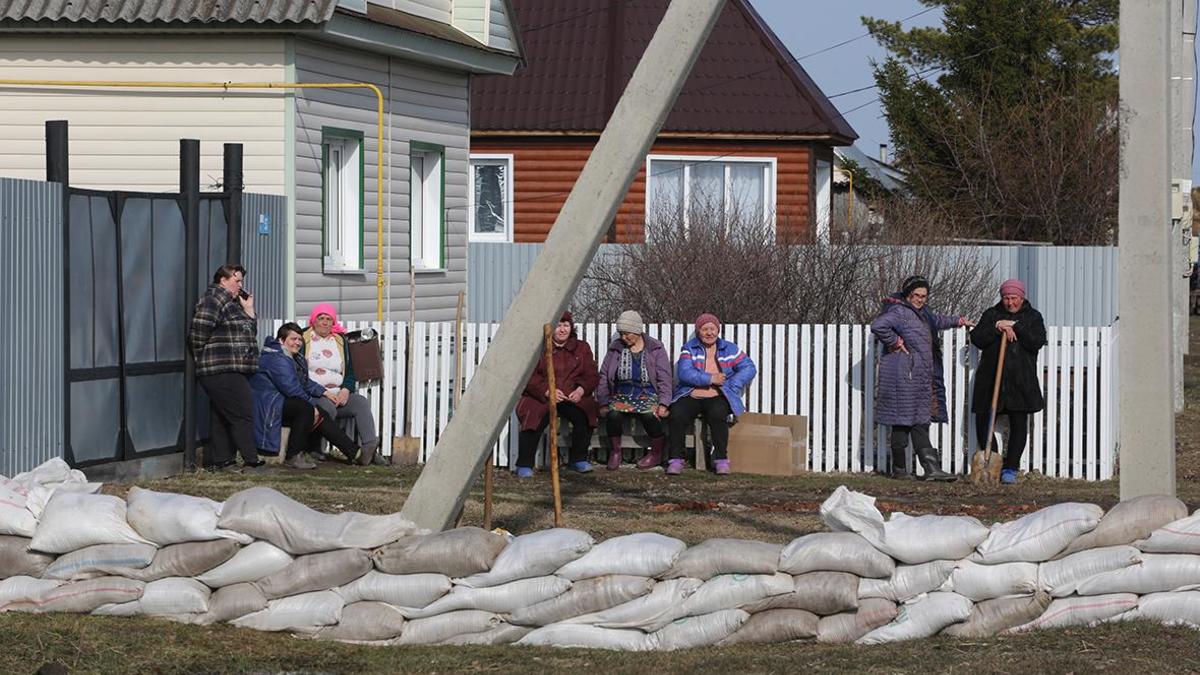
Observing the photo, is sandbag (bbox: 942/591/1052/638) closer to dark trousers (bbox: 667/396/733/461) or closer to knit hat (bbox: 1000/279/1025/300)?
knit hat (bbox: 1000/279/1025/300)

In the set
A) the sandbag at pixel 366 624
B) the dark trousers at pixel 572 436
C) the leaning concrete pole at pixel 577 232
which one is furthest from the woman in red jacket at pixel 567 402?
the sandbag at pixel 366 624

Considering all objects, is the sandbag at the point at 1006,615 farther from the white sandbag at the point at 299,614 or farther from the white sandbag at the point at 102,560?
the white sandbag at the point at 102,560

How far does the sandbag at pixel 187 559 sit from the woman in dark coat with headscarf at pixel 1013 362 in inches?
321

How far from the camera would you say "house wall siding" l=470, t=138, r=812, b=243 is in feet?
103

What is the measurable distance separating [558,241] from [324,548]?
1853 millimetres

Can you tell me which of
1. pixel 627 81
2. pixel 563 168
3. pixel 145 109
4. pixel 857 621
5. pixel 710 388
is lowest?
pixel 857 621

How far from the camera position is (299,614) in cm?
855

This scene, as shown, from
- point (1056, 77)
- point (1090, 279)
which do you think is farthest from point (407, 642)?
point (1056, 77)

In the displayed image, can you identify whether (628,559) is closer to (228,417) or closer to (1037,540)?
(1037,540)

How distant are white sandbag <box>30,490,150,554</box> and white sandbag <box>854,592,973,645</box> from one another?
3.41 m

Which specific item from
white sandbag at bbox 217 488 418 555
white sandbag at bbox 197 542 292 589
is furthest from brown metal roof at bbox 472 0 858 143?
white sandbag at bbox 197 542 292 589

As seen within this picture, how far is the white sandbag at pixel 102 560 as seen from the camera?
8.80 metres

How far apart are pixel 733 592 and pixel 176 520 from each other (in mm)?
2589

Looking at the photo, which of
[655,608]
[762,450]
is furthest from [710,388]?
[655,608]
